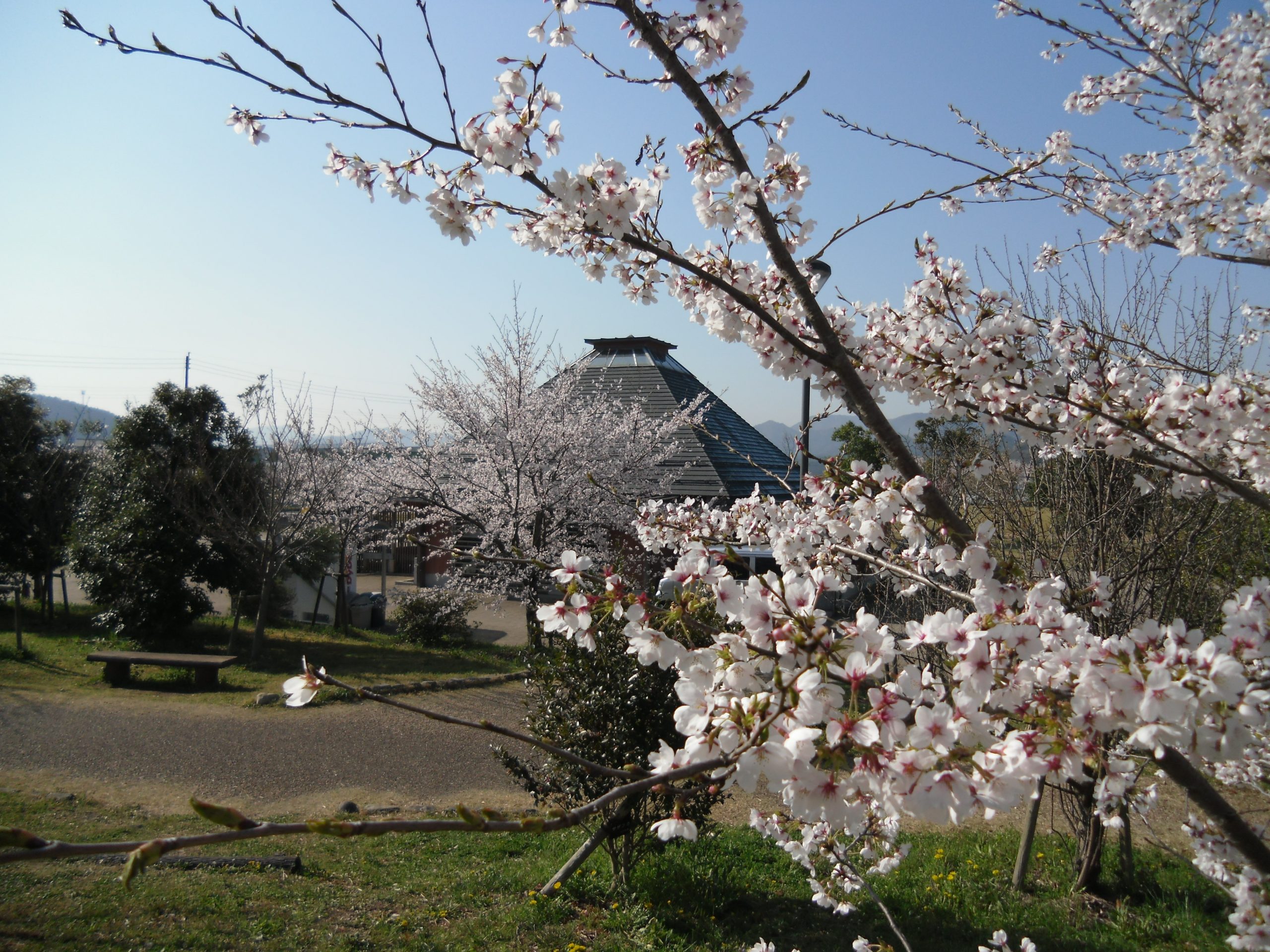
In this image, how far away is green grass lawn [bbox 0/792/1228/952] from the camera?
389cm

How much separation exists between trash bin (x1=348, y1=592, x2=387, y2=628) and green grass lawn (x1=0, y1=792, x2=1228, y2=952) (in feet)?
32.9

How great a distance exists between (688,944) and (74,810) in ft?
18.5

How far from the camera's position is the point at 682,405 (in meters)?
17.0

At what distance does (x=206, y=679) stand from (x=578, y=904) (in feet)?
27.5

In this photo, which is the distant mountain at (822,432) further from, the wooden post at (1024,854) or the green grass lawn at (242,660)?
the green grass lawn at (242,660)

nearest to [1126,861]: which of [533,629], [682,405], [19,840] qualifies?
[19,840]

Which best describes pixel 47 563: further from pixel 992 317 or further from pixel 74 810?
pixel 992 317

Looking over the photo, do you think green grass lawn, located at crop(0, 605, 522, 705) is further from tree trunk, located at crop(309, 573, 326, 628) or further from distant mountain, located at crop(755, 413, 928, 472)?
distant mountain, located at crop(755, 413, 928, 472)

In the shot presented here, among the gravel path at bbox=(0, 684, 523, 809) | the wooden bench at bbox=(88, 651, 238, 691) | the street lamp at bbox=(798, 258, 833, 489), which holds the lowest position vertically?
the gravel path at bbox=(0, 684, 523, 809)

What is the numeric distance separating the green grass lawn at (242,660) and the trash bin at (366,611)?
614 millimetres

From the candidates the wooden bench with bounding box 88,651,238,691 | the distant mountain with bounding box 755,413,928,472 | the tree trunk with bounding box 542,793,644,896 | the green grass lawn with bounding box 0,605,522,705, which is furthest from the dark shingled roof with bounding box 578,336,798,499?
the tree trunk with bounding box 542,793,644,896

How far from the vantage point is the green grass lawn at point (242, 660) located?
33.6ft

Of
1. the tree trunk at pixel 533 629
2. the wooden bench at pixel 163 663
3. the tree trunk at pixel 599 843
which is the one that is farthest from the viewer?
the wooden bench at pixel 163 663

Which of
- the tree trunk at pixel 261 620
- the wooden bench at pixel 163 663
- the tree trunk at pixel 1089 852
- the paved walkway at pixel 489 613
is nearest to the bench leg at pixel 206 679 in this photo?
the wooden bench at pixel 163 663
